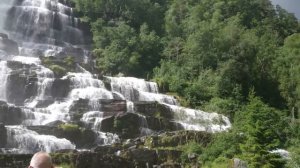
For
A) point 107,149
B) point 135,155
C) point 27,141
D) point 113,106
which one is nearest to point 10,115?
point 27,141

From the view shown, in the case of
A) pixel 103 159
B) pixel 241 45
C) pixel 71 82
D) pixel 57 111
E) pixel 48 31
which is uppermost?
pixel 48 31

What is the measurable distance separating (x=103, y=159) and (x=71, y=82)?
1766 cm

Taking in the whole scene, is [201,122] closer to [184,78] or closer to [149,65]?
[184,78]

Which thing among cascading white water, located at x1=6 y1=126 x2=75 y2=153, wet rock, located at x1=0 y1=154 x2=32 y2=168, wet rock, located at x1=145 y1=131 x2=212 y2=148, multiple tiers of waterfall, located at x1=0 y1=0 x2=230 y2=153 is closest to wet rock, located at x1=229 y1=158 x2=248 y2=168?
wet rock, located at x1=145 y1=131 x2=212 y2=148

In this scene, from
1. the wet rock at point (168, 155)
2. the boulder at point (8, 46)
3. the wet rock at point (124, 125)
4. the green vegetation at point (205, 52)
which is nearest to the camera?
the wet rock at point (168, 155)

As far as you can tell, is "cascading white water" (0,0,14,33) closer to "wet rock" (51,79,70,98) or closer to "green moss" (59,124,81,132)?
"wet rock" (51,79,70,98)

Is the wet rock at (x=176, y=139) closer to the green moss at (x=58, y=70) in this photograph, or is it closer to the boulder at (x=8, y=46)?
the green moss at (x=58, y=70)

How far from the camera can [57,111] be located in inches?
1483

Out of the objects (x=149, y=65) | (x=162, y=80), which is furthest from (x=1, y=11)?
(x=162, y=80)

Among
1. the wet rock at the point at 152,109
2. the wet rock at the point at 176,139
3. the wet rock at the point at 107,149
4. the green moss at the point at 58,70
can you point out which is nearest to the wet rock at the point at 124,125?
the wet rock at the point at 152,109

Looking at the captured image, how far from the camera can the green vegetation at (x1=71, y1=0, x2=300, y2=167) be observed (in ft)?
164

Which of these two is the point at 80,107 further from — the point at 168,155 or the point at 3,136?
the point at 168,155

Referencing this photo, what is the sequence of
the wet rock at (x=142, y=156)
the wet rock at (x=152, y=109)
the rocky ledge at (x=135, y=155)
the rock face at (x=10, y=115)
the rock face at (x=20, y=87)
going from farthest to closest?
the rock face at (x=20, y=87) < the wet rock at (x=152, y=109) < the rock face at (x=10, y=115) < the wet rock at (x=142, y=156) < the rocky ledge at (x=135, y=155)

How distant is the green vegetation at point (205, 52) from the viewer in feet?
164
